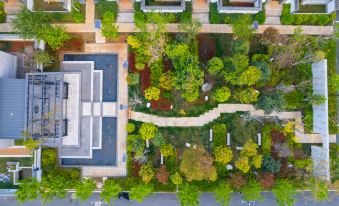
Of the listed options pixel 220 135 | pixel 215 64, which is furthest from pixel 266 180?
pixel 215 64

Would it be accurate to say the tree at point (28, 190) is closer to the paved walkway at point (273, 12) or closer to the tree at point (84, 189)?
the tree at point (84, 189)

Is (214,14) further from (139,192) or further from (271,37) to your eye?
(139,192)

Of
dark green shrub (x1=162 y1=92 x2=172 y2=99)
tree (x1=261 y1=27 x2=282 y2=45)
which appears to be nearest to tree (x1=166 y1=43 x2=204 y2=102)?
dark green shrub (x1=162 y1=92 x2=172 y2=99)

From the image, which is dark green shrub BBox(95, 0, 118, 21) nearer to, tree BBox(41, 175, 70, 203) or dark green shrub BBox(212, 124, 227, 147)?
dark green shrub BBox(212, 124, 227, 147)

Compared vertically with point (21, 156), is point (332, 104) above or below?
above

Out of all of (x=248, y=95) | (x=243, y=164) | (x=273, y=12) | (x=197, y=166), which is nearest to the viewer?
(x=197, y=166)

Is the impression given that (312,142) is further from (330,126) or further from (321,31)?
(321,31)

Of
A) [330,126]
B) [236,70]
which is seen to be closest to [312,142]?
[330,126]
